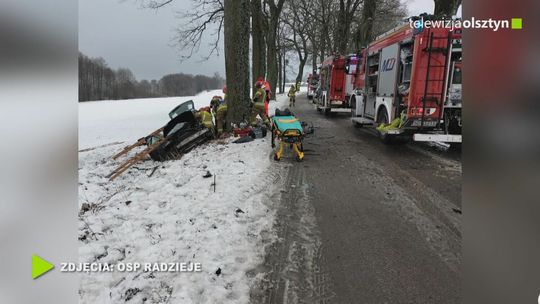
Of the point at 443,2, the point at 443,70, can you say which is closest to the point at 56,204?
the point at 443,70

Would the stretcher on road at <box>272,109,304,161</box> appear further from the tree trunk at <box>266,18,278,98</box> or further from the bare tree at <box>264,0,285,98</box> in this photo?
the tree trunk at <box>266,18,278,98</box>

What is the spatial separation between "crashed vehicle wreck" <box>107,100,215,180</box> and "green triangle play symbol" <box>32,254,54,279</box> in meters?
5.84

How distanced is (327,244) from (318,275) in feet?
2.04

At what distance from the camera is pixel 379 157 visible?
7.66 meters

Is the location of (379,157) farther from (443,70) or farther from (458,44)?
(458,44)

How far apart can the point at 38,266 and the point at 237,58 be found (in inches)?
332

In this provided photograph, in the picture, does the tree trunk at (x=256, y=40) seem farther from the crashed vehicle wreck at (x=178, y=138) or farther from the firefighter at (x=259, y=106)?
the crashed vehicle wreck at (x=178, y=138)

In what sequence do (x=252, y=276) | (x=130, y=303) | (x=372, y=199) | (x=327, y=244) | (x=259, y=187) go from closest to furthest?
1. (x=130, y=303)
2. (x=252, y=276)
3. (x=327, y=244)
4. (x=372, y=199)
5. (x=259, y=187)

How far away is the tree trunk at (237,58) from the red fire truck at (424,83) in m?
4.05

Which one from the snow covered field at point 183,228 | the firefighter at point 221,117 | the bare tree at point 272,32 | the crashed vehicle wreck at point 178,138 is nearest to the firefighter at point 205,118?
the crashed vehicle wreck at point 178,138

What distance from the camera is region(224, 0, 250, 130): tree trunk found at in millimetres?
9426

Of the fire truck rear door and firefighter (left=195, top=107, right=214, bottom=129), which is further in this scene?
firefighter (left=195, top=107, right=214, bottom=129)

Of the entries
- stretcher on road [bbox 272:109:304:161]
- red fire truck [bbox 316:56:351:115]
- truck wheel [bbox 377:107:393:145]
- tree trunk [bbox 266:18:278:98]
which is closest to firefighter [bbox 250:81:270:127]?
stretcher on road [bbox 272:109:304:161]

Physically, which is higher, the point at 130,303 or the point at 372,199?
the point at 372,199
